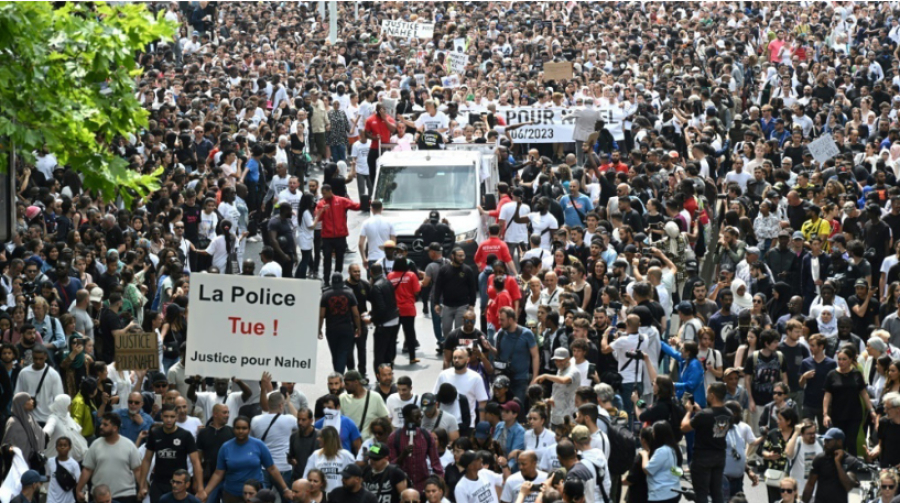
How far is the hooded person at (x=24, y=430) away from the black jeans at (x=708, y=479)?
5.98m

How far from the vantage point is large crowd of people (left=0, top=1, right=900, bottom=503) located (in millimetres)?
14250

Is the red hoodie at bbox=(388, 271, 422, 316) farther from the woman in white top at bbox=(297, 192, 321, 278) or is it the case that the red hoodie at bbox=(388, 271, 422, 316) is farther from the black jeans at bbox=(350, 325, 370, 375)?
the woman in white top at bbox=(297, 192, 321, 278)

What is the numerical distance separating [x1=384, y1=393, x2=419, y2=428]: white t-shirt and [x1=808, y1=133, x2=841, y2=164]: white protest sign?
1120cm

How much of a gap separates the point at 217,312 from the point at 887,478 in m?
5.98

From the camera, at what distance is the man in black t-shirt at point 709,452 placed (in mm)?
14375

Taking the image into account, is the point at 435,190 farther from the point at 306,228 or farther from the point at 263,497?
the point at 263,497

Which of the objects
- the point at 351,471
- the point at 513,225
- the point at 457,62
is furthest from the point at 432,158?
the point at 457,62

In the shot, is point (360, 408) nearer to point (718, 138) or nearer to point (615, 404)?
point (615, 404)

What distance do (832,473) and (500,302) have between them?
17.2ft

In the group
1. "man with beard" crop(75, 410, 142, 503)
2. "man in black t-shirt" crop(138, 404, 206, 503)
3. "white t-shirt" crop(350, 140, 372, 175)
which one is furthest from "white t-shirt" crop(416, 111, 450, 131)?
"man with beard" crop(75, 410, 142, 503)

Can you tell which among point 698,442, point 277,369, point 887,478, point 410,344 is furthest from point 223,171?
point 887,478

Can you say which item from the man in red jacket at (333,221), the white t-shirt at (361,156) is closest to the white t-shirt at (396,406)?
the man in red jacket at (333,221)

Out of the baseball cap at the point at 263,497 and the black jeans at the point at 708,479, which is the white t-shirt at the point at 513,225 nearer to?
the black jeans at the point at 708,479

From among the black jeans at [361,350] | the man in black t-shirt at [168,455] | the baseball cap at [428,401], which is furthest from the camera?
the black jeans at [361,350]
